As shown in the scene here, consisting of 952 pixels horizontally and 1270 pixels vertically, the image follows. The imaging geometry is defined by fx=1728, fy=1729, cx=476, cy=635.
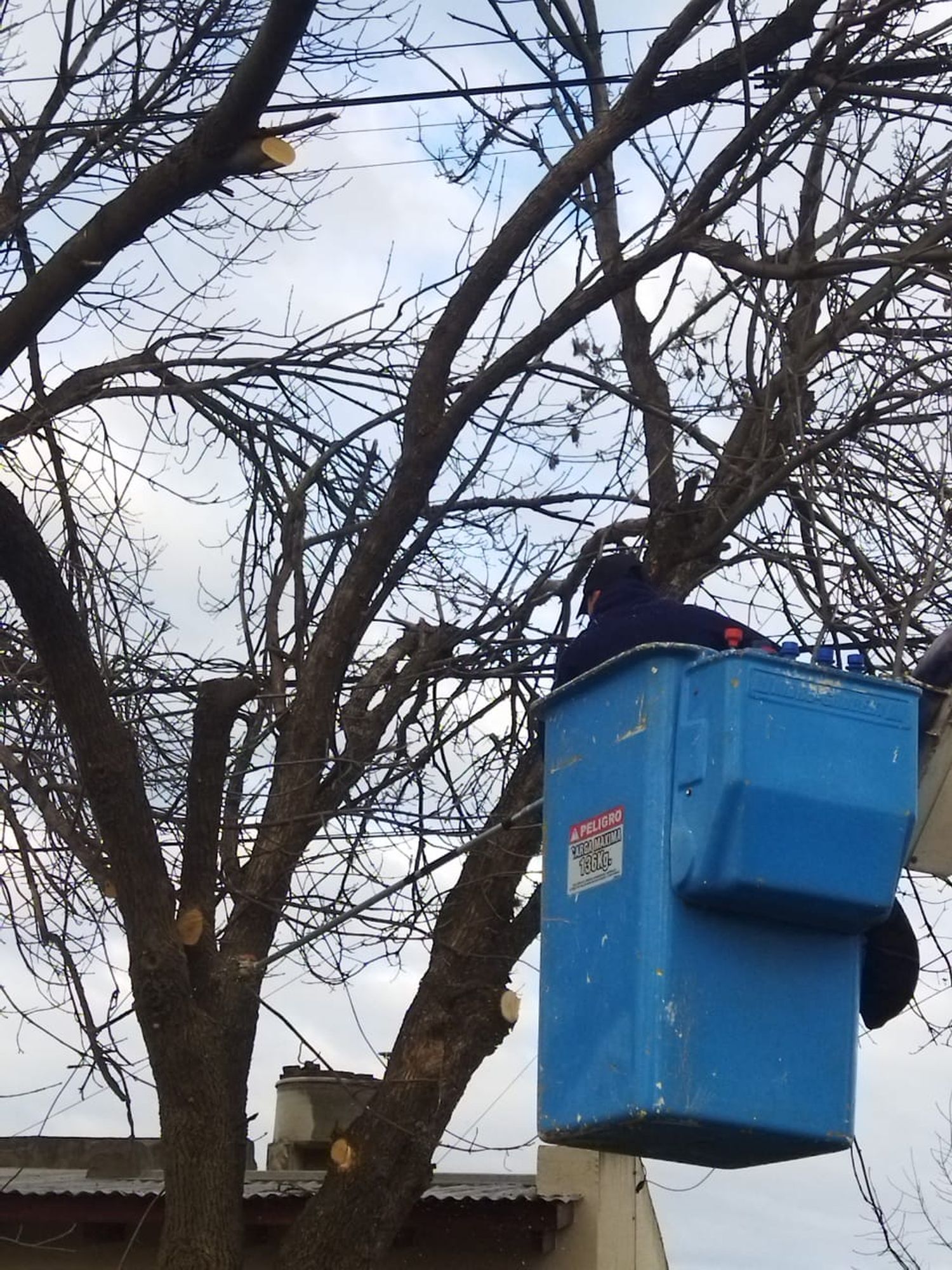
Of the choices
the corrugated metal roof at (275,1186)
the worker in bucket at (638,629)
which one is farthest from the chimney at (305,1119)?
the worker in bucket at (638,629)

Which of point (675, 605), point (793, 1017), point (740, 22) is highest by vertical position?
point (740, 22)

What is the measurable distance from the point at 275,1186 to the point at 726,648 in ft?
15.8

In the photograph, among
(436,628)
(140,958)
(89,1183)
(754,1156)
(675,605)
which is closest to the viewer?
(754,1156)

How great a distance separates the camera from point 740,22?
485cm

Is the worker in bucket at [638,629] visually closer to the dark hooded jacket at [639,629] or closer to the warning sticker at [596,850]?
the dark hooded jacket at [639,629]

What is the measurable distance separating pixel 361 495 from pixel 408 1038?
2102mm

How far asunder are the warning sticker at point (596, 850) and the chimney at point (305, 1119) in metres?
5.56

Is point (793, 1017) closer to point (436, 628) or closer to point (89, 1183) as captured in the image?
point (436, 628)

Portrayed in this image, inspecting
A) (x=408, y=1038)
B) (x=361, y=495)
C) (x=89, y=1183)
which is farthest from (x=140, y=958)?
(x=89, y=1183)

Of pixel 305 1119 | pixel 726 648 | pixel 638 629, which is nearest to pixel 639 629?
pixel 638 629

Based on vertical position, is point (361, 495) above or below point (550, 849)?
above

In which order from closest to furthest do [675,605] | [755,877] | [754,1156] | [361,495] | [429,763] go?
1. [755,877]
2. [754,1156]
3. [675,605]
4. [429,763]
5. [361,495]

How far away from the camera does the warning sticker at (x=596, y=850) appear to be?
9.53ft

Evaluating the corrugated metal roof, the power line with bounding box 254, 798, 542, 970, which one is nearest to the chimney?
the corrugated metal roof
